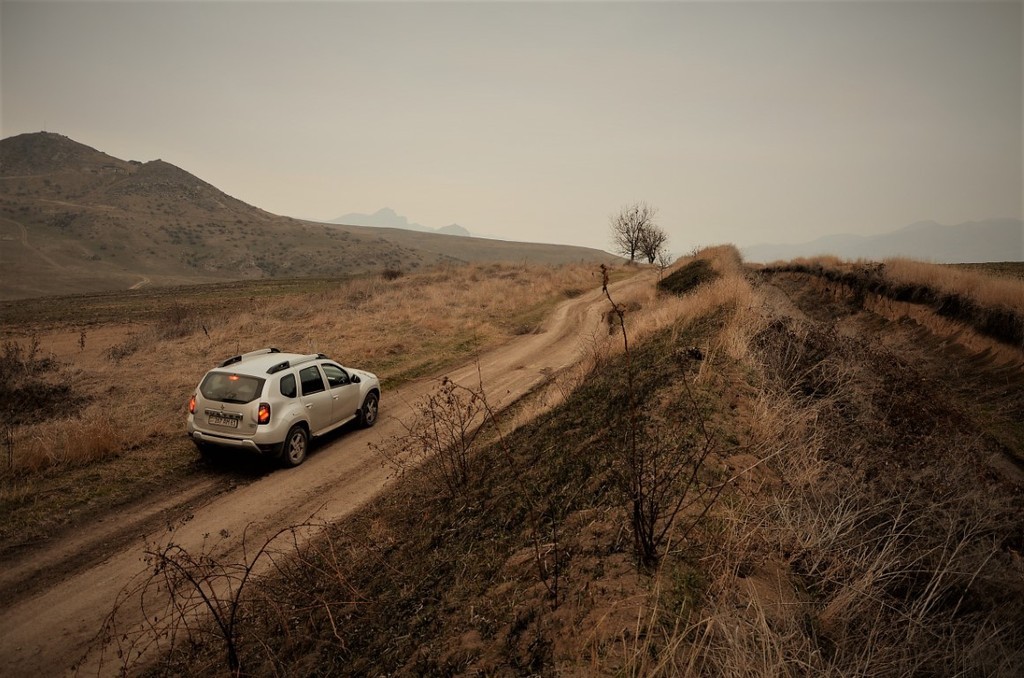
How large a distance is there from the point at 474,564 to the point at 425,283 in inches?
1248

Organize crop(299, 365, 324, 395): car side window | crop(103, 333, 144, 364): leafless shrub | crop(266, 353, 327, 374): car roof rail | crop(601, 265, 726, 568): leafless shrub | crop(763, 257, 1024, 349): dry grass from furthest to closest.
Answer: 1. crop(103, 333, 144, 364): leafless shrub
2. crop(763, 257, 1024, 349): dry grass
3. crop(299, 365, 324, 395): car side window
4. crop(266, 353, 327, 374): car roof rail
5. crop(601, 265, 726, 568): leafless shrub

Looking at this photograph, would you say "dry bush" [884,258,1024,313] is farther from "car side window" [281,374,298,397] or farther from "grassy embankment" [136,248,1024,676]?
"car side window" [281,374,298,397]

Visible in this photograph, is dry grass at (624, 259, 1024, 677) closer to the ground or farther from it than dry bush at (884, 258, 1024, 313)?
closer to the ground

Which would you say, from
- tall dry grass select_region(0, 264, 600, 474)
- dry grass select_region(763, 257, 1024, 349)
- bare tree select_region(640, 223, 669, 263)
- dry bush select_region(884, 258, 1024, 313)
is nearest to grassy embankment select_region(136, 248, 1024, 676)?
tall dry grass select_region(0, 264, 600, 474)

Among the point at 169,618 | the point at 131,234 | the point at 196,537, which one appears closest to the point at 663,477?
the point at 169,618

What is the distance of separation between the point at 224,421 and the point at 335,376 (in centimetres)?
239

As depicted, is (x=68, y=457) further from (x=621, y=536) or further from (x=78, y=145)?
(x=78, y=145)

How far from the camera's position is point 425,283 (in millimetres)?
35250

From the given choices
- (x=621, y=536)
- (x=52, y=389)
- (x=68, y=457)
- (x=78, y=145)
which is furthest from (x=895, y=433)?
(x=78, y=145)

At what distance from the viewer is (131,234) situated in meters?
79.3

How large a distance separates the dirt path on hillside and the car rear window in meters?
1.61

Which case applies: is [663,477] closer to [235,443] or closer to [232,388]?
[235,443]

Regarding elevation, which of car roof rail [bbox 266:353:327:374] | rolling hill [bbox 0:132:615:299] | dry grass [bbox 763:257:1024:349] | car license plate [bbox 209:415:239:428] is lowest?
car license plate [bbox 209:415:239:428]

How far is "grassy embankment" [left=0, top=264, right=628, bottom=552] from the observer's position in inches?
338
